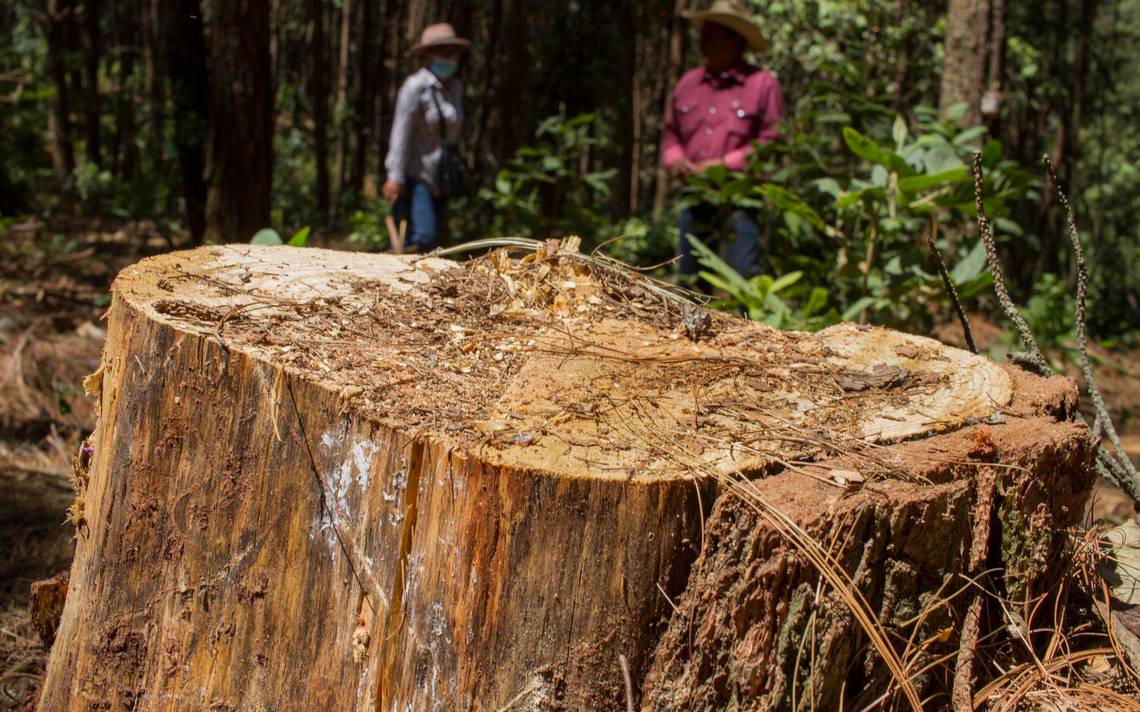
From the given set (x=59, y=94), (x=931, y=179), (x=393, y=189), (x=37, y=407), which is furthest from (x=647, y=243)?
(x=59, y=94)

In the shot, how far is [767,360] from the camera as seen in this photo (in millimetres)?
2336

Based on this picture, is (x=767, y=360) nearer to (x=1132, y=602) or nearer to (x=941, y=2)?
(x=1132, y=602)

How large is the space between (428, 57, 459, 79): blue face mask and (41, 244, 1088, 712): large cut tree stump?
3.94m

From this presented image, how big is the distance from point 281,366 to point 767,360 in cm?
106

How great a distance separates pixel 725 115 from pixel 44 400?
3.80m

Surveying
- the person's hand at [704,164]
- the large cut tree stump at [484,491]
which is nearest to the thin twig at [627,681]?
the large cut tree stump at [484,491]

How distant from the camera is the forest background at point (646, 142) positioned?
15.6 ft


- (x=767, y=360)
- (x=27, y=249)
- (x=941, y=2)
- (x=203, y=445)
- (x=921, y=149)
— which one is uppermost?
(x=941, y=2)

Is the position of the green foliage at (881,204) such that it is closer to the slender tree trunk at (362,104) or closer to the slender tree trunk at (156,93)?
the slender tree trunk at (156,93)

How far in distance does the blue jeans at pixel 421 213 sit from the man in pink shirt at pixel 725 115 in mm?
1465

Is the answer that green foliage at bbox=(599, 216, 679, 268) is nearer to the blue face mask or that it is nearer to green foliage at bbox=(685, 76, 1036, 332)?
the blue face mask

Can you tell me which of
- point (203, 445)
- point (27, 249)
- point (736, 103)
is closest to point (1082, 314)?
point (203, 445)

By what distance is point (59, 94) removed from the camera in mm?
10664

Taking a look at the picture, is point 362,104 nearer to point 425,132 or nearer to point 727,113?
point 425,132
